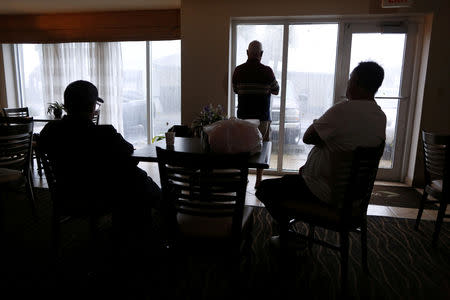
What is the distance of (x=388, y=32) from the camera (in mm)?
3963

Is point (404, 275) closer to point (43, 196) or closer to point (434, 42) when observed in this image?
point (434, 42)

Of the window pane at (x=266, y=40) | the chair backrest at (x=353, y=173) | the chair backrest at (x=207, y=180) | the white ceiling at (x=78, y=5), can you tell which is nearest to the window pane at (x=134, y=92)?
the white ceiling at (x=78, y=5)

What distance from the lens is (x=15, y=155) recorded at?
8.65ft

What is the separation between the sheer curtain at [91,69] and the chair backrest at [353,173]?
14.5ft

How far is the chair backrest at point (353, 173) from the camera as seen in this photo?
166 centimetres

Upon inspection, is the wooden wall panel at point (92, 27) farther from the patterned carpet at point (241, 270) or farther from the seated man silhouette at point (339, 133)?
the seated man silhouette at point (339, 133)

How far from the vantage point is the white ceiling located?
4.44 meters

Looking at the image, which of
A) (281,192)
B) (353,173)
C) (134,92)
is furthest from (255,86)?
(134,92)

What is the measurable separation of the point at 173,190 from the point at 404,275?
5.23 ft

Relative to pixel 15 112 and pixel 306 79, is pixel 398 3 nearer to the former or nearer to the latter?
pixel 306 79

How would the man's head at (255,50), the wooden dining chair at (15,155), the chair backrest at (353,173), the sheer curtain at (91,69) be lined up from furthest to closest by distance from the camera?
the sheer curtain at (91,69), the man's head at (255,50), the wooden dining chair at (15,155), the chair backrest at (353,173)

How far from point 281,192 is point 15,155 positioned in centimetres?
216

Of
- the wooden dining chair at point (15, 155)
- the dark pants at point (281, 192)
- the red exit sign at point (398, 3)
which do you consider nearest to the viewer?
the dark pants at point (281, 192)

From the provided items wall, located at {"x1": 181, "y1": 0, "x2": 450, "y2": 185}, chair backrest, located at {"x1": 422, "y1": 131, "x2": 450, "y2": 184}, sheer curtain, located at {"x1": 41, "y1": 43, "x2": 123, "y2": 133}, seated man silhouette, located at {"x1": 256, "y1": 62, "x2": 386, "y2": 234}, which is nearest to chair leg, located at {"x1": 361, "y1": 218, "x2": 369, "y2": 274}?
seated man silhouette, located at {"x1": 256, "y1": 62, "x2": 386, "y2": 234}
